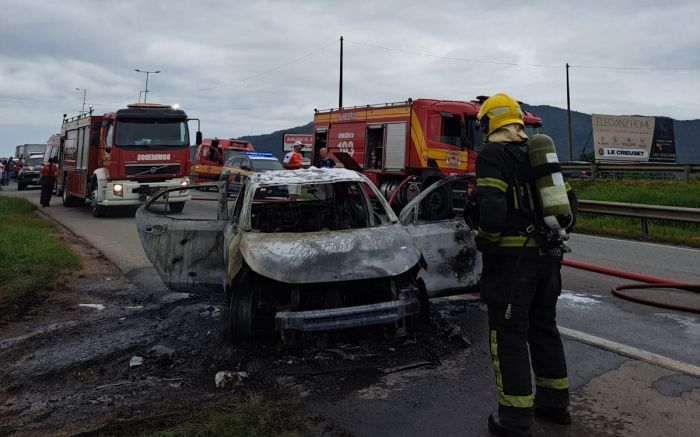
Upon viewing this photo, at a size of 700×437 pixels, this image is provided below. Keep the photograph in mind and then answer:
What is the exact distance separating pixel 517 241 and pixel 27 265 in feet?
24.1

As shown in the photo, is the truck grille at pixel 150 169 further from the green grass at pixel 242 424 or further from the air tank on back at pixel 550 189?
the air tank on back at pixel 550 189

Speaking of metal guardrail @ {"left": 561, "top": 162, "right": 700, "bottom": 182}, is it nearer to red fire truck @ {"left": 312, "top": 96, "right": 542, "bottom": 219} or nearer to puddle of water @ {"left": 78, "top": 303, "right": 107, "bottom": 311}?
red fire truck @ {"left": 312, "top": 96, "right": 542, "bottom": 219}

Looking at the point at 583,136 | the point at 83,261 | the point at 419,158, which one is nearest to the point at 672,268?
the point at 419,158

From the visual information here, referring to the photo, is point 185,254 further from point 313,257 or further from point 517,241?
point 517,241

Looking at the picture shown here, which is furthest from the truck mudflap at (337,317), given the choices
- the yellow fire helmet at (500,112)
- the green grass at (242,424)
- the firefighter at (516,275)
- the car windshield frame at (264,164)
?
the car windshield frame at (264,164)

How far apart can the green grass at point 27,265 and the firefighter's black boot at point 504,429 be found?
5240 mm

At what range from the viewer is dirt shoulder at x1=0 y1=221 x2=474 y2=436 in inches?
140

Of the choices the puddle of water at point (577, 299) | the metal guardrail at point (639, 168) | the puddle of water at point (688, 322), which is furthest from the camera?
the metal guardrail at point (639, 168)

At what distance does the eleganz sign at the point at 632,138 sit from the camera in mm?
29172

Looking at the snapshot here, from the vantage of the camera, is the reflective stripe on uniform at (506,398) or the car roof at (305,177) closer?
the reflective stripe on uniform at (506,398)

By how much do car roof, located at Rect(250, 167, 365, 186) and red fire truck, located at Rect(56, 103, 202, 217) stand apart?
9.95 m

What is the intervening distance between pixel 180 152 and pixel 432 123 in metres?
6.71

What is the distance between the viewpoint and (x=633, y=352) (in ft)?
14.3

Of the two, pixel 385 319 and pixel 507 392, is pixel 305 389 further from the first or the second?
pixel 507 392
